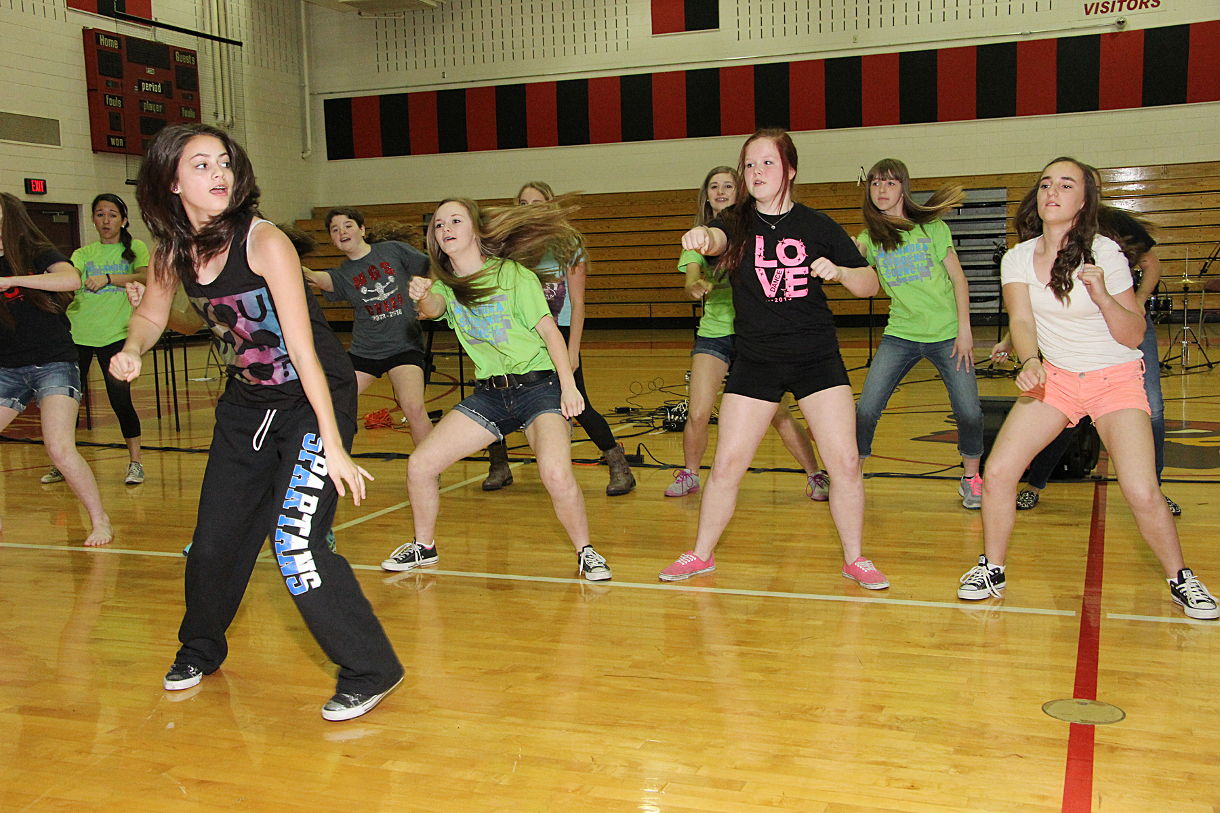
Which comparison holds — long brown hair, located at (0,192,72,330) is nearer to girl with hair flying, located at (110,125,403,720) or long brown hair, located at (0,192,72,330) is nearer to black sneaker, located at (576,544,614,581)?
girl with hair flying, located at (110,125,403,720)

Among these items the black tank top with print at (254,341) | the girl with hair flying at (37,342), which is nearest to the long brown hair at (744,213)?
the black tank top with print at (254,341)

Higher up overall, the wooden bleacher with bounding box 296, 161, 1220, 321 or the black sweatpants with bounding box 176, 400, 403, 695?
the wooden bleacher with bounding box 296, 161, 1220, 321

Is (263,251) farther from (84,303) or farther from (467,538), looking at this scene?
(84,303)

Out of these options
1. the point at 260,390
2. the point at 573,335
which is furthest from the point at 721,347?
the point at 260,390

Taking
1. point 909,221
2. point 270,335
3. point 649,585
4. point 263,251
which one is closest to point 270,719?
point 270,335

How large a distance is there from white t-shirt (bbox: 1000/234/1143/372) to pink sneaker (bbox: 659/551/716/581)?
1570 millimetres

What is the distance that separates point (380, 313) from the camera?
5.58 metres

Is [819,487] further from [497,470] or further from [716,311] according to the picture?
[497,470]

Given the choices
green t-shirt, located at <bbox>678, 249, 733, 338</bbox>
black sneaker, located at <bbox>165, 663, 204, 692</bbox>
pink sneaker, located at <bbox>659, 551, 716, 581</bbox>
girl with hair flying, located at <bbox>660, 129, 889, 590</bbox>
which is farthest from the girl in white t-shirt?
black sneaker, located at <bbox>165, 663, 204, 692</bbox>

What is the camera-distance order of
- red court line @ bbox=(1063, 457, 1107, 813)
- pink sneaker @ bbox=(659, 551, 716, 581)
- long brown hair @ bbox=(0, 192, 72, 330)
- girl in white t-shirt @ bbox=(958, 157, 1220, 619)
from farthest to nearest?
1. long brown hair @ bbox=(0, 192, 72, 330)
2. pink sneaker @ bbox=(659, 551, 716, 581)
3. girl in white t-shirt @ bbox=(958, 157, 1220, 619)
4. red court line @ bbox=(1063, 457, 1107, 813)

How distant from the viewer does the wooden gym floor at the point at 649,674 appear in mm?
2420

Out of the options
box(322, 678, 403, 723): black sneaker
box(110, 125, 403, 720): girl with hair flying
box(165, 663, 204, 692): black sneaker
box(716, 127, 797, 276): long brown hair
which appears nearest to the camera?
box(110, 125, 403, 720): girl with hair flying

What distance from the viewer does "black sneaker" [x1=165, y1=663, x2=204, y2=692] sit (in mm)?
3088

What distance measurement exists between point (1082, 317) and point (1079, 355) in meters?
0.13
